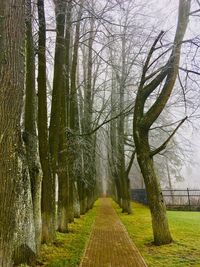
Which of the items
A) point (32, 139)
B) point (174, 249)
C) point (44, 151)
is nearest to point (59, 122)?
point (44, 151)

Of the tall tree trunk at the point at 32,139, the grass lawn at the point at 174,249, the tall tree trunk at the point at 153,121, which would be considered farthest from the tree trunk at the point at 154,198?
the tall tree trunk at the point at 32,139

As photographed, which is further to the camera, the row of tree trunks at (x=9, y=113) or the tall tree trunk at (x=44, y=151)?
the tall tree trunk at (x=44, y=151)

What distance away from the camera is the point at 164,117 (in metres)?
17.6

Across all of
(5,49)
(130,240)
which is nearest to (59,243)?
(130,240)

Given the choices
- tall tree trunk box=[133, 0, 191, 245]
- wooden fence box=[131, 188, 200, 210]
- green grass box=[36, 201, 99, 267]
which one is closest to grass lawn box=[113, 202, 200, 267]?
tall tree trunk box=[133, 0, 191, 245]

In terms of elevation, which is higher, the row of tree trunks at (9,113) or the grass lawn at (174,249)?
the row of tree trunks at (9,113)

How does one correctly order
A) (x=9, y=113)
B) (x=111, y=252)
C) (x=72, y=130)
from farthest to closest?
1. (x=72, y=130)
2. (x=111, y=252)
3. (x=9, y=113)

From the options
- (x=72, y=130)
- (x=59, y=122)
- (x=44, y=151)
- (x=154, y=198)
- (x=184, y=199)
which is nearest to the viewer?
(x=44, y=151)

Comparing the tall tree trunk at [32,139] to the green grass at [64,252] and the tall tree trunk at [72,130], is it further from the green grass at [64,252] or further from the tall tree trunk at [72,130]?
the tall tree trunk at [72,130]

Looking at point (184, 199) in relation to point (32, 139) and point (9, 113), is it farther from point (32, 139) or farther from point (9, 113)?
point (9, 113)

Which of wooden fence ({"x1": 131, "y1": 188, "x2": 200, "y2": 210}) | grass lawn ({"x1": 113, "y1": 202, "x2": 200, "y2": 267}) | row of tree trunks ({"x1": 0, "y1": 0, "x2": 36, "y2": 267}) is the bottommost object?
grass lawn ({"x1": 113, "y1": 202, "x2": 200, "y2": 267})

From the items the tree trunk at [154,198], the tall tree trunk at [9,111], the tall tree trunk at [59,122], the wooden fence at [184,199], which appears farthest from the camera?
the wooden fence at [184,199]

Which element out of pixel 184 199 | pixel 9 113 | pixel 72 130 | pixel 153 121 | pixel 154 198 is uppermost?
pixel 72 130

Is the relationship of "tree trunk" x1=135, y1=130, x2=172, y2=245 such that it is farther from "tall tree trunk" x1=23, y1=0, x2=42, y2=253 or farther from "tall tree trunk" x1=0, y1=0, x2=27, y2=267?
"tall tree trunk" x1=0, y1=0, x2=27, y2=267
